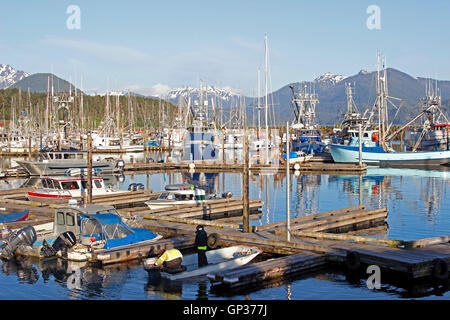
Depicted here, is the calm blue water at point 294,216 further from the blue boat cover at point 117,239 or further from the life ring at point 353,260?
the blue boat cover at point 117,239

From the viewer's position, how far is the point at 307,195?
4531cm

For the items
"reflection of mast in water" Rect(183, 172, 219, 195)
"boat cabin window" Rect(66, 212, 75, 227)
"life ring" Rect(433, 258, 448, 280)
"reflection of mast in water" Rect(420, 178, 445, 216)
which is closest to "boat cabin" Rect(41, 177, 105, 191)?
"reflection of mast in water" Rect(183, 172, 219, 195)

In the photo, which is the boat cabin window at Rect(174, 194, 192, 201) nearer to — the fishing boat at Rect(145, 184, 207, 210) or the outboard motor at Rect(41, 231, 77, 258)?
the fishing boat at Rect(145, 184, 207, 210)

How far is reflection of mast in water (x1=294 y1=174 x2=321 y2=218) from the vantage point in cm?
3719

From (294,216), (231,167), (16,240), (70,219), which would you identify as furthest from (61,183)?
(231,167)

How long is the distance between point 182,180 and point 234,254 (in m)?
37.4

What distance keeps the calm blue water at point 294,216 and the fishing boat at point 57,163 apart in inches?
115

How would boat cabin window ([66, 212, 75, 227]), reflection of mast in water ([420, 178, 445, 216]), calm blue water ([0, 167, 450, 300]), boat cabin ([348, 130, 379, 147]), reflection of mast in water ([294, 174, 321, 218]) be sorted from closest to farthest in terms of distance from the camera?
1. calm blue water ([0, 167, 450, 300])
2. boat cabin window ([66, 212, 75, 227])
3. reflection of mast in water ([294, 174, 321, 218])
4. reflection of mast in water ([420, 178, 445, 216])
5. boat cabin ([348, 130, 379, 147])

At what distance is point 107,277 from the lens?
64.3 ft

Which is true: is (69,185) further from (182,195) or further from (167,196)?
A: (182,195)

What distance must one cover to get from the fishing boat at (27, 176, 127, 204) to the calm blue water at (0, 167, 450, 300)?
459 inches

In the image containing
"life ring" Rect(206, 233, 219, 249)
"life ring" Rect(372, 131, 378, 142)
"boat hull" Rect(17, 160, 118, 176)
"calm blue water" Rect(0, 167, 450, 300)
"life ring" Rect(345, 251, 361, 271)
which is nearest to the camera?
"calm blue water" Rect(0, 167, 450, 300)

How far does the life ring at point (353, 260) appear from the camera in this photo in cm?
1952
